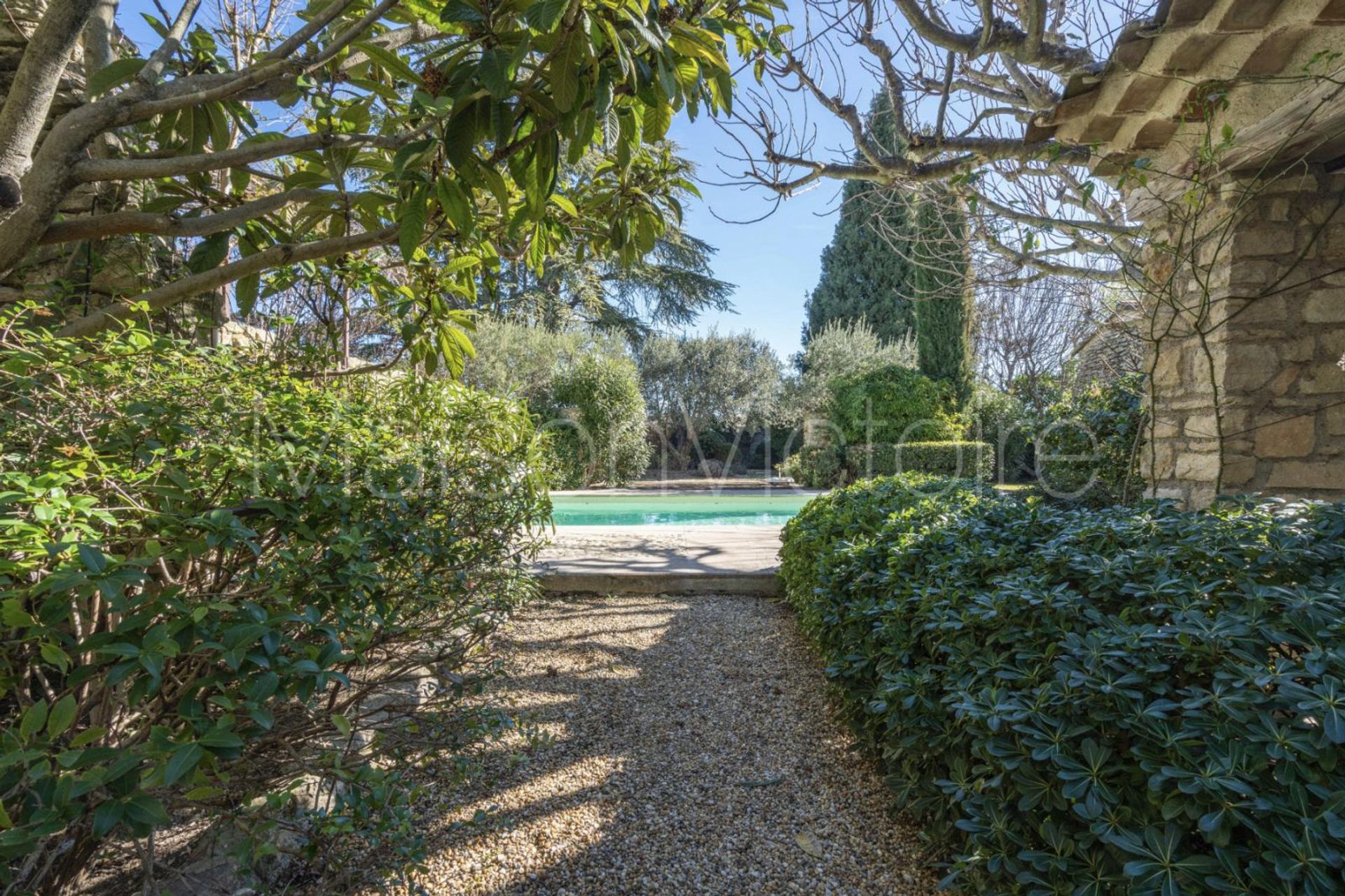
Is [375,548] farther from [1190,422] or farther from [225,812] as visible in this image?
[1190,422]

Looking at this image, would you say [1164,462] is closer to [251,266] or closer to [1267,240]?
[1267,240]

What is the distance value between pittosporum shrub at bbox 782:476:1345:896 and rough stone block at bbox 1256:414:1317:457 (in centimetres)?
132

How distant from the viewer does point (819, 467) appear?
1218 centimetres

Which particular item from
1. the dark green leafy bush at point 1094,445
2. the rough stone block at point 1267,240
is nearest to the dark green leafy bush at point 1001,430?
the dark green leafy bush at point 1094,445

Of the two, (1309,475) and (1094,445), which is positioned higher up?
(1094,445)

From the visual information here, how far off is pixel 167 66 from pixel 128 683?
1907 mm

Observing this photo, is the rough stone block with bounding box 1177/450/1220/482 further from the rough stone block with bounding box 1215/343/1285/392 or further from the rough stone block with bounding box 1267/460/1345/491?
the rough stone block with bounding box 1215/343/1285/392

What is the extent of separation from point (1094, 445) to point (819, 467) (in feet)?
25.8

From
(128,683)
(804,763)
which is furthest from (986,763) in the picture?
(128,683)

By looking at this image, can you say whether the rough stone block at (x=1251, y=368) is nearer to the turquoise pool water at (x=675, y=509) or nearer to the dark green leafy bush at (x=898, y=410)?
the turquoise pool water at (x=675, y=509)

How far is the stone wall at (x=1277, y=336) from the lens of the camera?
2734 mm

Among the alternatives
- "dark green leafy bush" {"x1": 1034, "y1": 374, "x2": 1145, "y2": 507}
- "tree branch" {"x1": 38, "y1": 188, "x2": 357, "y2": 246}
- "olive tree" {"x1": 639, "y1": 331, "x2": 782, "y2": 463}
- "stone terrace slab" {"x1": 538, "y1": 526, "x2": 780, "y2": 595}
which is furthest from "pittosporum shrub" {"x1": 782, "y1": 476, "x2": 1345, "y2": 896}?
"olive tree" {"x1": 639, "y1": 331, "x2": 782, "y2": 463}

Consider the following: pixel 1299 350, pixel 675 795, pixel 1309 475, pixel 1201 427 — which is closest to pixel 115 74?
pixel 675 795

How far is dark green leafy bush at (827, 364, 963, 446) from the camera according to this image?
11.2m
